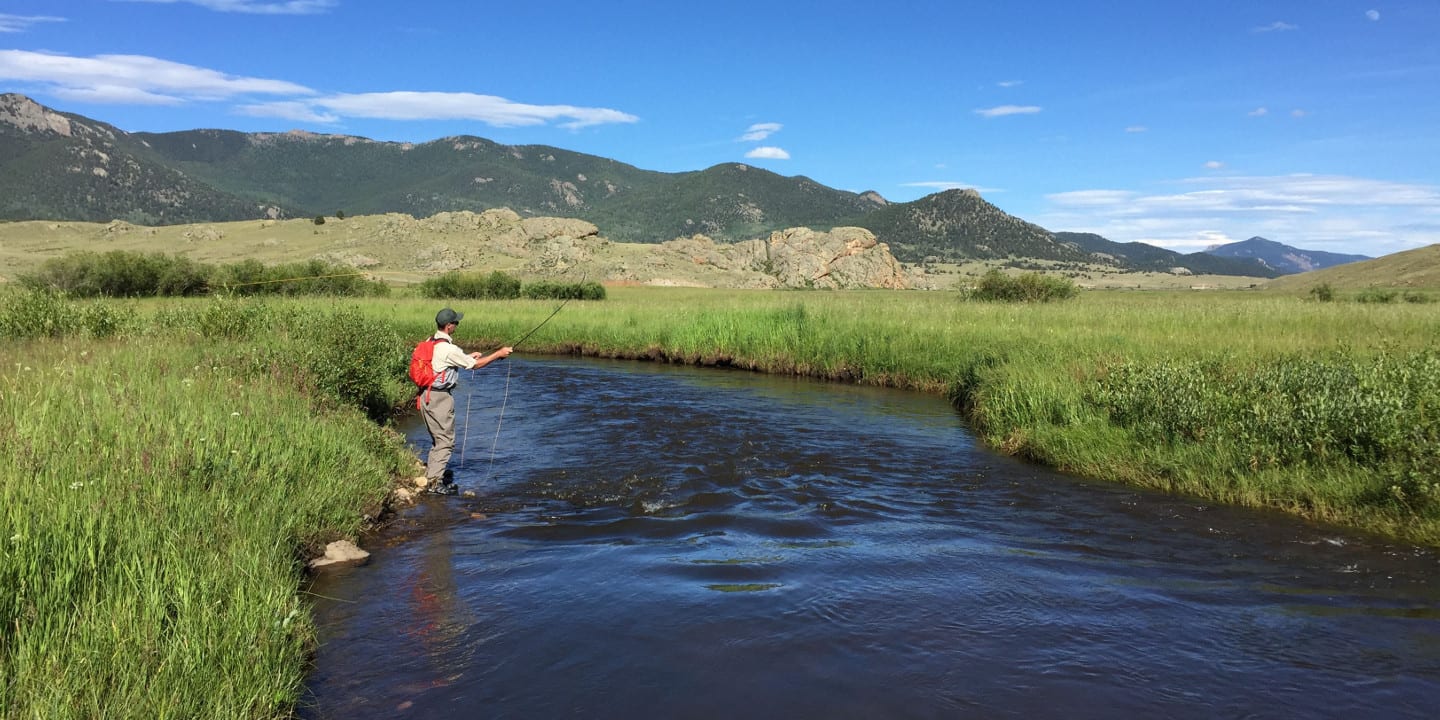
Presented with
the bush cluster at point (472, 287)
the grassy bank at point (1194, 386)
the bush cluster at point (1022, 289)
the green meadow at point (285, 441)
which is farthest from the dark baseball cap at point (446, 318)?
the bush cluster at point (472, 287)

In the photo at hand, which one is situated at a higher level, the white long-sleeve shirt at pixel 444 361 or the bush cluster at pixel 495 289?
the white long-sleeve shirt at pixel 444 361

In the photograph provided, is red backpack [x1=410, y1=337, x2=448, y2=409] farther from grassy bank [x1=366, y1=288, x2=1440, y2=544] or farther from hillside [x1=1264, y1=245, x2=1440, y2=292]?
hillside [x1=1264, y1=245, x2=1440, y2=292]

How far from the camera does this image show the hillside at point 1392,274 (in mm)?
47375

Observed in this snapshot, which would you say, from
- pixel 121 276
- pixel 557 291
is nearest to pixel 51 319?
pixel 121 276

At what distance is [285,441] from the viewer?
8.52m

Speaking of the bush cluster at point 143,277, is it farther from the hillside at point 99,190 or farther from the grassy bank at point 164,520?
the hillside at point 99,190

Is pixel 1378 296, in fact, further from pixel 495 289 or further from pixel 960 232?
pixel 960 232

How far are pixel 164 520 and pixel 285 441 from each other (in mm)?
3062

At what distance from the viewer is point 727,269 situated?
3698 inches

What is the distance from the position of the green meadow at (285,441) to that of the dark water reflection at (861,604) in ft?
2.03

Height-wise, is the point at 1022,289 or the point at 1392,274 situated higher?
the point at 1392,274

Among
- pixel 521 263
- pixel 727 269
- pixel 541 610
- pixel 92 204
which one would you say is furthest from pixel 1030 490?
pixel 92 204

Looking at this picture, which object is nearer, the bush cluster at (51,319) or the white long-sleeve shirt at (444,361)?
the white long-sleeve shirt at (444,361)

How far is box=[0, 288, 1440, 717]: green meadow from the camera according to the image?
4.34m
